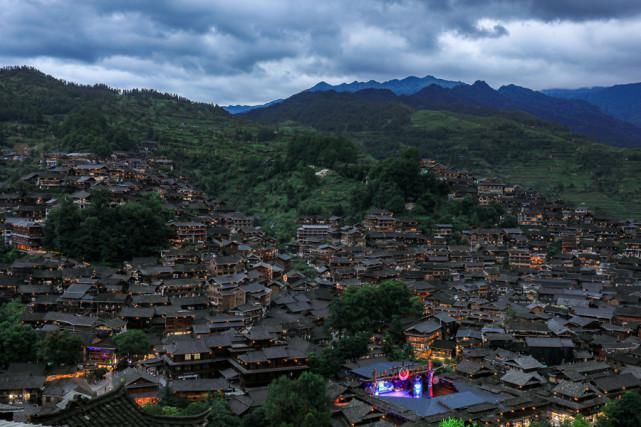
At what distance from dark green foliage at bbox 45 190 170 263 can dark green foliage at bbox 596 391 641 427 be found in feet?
104

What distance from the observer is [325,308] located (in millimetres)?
41500

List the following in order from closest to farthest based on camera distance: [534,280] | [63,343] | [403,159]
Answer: [63,343] < [534,280] < [403,159]

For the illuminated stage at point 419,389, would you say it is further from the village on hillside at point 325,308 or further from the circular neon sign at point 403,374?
the village on hillside at point 325,308

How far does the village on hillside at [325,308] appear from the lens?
2892 centimetres

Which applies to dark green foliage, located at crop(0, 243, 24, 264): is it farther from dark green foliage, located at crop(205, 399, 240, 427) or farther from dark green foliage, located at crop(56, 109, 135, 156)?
dark green foliage, located at crop(205, 399, 240, 427)

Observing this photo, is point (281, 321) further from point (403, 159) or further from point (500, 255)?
point (403, 159)

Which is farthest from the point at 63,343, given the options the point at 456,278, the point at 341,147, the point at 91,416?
the point at 341,147

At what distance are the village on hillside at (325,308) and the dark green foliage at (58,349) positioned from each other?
1.72ft

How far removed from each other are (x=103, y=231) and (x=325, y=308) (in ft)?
56.7

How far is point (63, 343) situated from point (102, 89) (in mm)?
89810

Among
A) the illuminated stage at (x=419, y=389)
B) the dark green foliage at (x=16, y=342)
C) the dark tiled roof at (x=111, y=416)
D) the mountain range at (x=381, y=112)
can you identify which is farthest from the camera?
the mountain range at (x=381, y=112)

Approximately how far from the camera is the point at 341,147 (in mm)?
77062

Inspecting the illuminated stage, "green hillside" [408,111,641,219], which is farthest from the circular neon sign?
"green hillside" [408,111,641,219]

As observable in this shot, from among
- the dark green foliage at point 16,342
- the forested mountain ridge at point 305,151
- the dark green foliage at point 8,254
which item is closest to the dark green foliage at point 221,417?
the dark green foliage at point 16,342
